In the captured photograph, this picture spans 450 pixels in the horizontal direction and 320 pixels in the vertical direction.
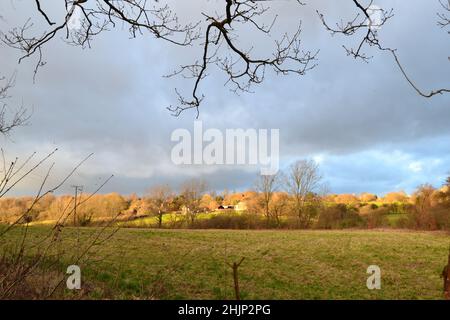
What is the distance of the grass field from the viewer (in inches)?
404

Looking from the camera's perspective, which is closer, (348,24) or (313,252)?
(348,24)

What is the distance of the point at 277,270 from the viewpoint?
14.3 meters

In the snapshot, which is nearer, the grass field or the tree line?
the grass field

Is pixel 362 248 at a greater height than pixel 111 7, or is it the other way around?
pixel 111 7

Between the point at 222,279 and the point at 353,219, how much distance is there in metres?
32.4

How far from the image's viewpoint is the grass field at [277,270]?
10266mm

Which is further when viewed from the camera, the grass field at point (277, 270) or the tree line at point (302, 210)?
the tree line at point (302, 210)

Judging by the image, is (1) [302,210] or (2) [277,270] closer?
(2) [277,270]

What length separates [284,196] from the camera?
4756cm
